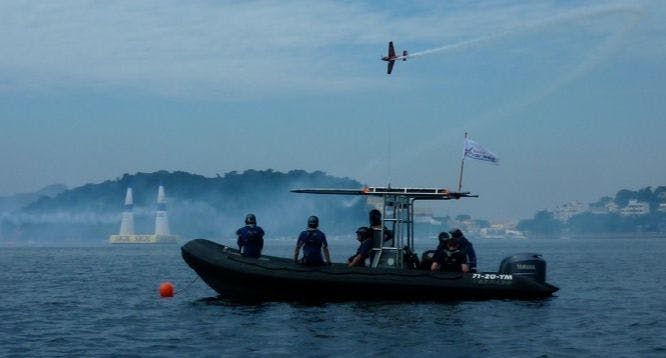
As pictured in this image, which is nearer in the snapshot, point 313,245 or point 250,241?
point 313,245

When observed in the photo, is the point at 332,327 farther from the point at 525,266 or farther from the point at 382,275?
the point at 525,266

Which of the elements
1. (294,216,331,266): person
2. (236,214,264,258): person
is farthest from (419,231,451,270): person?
(236,214,264,258): person

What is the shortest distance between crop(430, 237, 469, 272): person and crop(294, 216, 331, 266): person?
9.76 ft

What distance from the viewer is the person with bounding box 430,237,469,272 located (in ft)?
89.1

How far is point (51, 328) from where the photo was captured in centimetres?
2436

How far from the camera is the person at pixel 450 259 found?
89.1 feet

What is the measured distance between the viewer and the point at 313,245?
2691 centimetres

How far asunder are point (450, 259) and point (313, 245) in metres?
3.76

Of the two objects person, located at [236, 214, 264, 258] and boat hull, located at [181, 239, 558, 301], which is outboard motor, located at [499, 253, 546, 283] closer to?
boat hull, located at [181, 239, 558, 301]

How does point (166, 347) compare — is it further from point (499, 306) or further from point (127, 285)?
point (127, 285)

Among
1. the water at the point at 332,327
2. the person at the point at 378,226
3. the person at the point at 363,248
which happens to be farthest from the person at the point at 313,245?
the person at the point at 378,226

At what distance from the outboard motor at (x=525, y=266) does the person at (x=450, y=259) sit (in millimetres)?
1265

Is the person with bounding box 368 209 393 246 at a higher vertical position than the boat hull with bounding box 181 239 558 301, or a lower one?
higher

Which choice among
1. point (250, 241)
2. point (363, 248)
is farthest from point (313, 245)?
point (250, 241)
